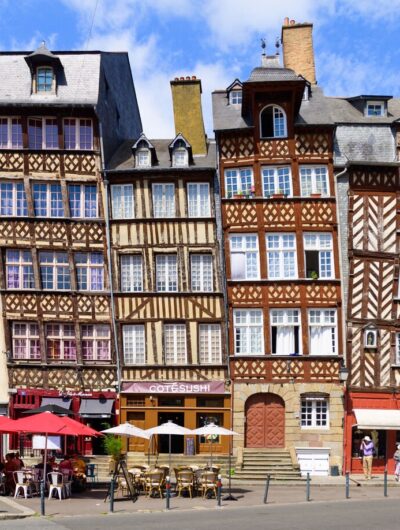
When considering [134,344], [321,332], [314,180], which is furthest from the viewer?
[134,344]

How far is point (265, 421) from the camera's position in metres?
27.7

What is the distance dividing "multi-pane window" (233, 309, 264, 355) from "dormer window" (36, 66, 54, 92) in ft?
Result: 32.6

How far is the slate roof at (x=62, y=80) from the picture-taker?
94.3ft

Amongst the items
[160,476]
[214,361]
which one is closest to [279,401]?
[214,361]

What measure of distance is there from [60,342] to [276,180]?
29.5 ft

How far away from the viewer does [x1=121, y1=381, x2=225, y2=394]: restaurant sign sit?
2777cm

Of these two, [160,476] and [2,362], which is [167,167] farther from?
[160,476]

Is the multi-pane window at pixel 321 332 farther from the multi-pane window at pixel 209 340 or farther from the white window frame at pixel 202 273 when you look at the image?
the white window frame at pixel 202 273

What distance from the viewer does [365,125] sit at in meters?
28.9

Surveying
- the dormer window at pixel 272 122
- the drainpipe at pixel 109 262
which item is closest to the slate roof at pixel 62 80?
the drainpipe at pixel 109 262

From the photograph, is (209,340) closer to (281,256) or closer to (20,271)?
(281,256)

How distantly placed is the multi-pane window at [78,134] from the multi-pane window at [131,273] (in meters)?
4.02

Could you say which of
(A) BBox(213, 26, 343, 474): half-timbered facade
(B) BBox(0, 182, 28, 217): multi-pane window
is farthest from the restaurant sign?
(B) BBox(0, 182, 28, 217): multi-pane window

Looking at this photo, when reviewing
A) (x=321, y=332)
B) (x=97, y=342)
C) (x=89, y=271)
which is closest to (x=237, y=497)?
(x=321, y=332)
